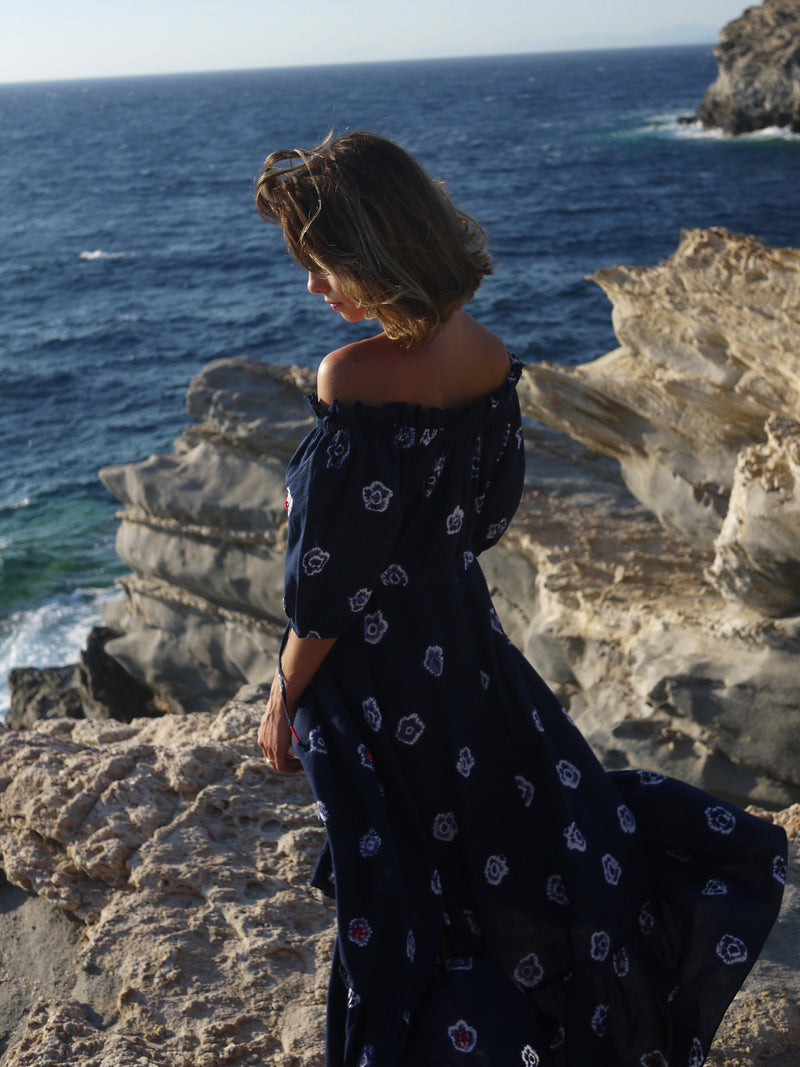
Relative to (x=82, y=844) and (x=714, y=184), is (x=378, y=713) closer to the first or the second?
(x=82, y=844)

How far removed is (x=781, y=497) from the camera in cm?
600

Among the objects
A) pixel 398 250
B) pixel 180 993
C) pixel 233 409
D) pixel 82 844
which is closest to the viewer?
pixel 398 250

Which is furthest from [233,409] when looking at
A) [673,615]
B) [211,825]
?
[211,825]

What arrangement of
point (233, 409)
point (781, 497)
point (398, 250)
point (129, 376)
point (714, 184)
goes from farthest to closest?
1. point (714, 184)
2. point (129, 376)
3. point (233, 409)
4. point (781, 497)
5. point (398, 250)

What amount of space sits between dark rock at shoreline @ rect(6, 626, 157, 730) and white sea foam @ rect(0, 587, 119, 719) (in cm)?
86

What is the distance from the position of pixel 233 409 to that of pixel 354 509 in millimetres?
9617

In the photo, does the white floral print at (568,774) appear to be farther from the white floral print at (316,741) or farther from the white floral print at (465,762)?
the white floral print at (316,741)

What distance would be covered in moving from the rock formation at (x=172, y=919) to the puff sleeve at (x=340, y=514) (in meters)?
1.60

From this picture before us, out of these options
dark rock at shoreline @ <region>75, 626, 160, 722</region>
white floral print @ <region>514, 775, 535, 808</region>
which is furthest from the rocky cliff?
white floral print @ <region>514, 775, 535, 808</region>

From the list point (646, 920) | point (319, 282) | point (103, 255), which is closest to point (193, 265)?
point (103, 255)

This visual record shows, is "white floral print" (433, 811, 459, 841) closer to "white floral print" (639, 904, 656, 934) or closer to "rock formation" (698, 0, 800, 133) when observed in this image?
"white floral print" (639, 904, 656, 934)

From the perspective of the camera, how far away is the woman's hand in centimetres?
253

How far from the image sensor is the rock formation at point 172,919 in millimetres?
2928

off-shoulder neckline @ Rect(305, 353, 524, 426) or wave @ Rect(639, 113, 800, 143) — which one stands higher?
wave @ Rect(639, 113, 800, 143)
